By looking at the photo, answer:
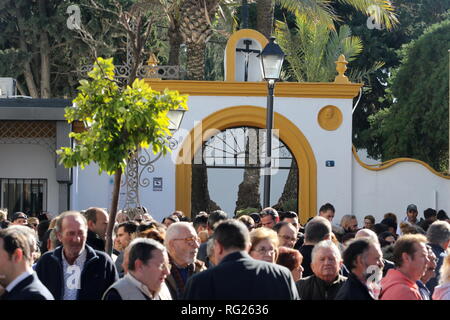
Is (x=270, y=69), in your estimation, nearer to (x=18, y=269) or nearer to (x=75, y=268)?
(x=75, y=268)

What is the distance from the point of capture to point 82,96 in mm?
9820

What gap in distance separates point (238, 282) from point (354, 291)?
1094 mm

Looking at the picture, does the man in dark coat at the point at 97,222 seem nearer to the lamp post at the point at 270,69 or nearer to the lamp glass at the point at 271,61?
the lamp post at the point at 270,69

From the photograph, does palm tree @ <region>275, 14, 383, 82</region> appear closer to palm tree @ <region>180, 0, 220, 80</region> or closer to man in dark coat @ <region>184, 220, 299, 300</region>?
palm tree @ <region>180, 0, 220, 80</region>

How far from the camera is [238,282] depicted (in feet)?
19.8

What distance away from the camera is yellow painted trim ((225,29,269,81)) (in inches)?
865

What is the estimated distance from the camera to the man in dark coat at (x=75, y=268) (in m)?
7.96

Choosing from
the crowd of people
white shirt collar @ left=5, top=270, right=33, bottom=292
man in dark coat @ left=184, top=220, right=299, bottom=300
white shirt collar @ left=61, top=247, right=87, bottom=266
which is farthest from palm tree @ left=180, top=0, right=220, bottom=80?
white shirt collar @ left=5, top=270, right=33, bottom=292

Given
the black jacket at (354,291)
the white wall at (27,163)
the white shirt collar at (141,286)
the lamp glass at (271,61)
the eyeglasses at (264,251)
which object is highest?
the lamp glass at (271,61)

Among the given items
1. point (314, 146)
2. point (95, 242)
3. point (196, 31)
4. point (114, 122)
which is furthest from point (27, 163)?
point (114, 122)

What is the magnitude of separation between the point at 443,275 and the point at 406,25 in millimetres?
34340

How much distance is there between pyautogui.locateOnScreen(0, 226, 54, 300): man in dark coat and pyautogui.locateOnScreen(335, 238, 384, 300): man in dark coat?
2069 millimetres

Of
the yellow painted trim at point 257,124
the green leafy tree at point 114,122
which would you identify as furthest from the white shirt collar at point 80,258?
the yellow painted trim at point 257,124

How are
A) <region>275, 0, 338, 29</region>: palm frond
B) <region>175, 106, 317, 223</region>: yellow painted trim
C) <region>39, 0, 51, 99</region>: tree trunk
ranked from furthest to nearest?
<region>39, 0, 51, 99</region>: tree trunk
<region>275, 0, 338, 29</region>: palm frond
<region>175, 106, 317, 223</region>: yellow painted trim
